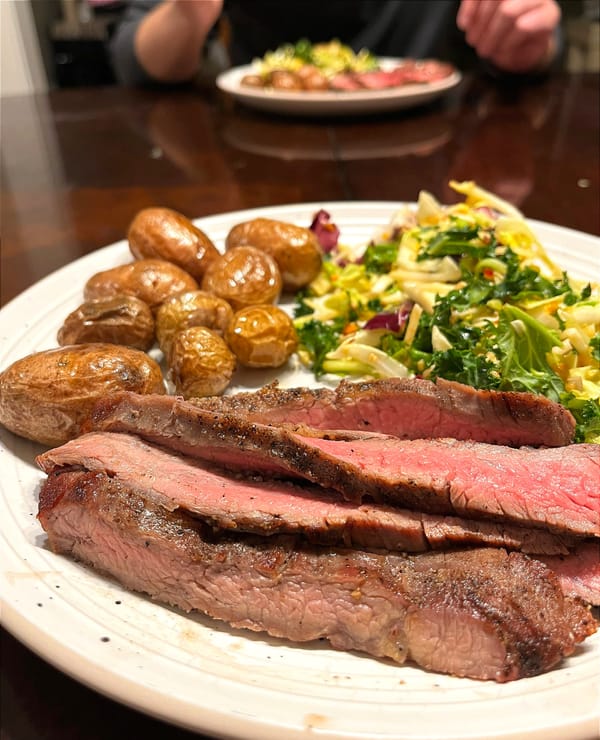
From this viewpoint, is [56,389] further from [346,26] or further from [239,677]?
[346,26]

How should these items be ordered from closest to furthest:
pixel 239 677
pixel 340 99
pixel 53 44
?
A: pixel 239 677
pixel 340 99
pixel 53 44

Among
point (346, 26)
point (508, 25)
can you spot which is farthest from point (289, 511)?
point (346, 26)

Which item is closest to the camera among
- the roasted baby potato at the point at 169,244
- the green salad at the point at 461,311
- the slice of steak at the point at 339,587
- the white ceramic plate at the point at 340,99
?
the slice of steak at the point at 339,587

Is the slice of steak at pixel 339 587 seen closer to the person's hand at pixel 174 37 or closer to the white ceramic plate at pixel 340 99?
the white ceramic plate at pixel 340 99

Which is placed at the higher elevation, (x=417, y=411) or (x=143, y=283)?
(x=143, y=283)

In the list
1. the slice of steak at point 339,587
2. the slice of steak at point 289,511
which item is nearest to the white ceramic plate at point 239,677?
the slice of steak at point 339,587

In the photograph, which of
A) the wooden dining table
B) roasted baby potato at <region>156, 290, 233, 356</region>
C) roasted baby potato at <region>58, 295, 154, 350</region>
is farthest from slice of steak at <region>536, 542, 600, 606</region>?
the wooden dining table
